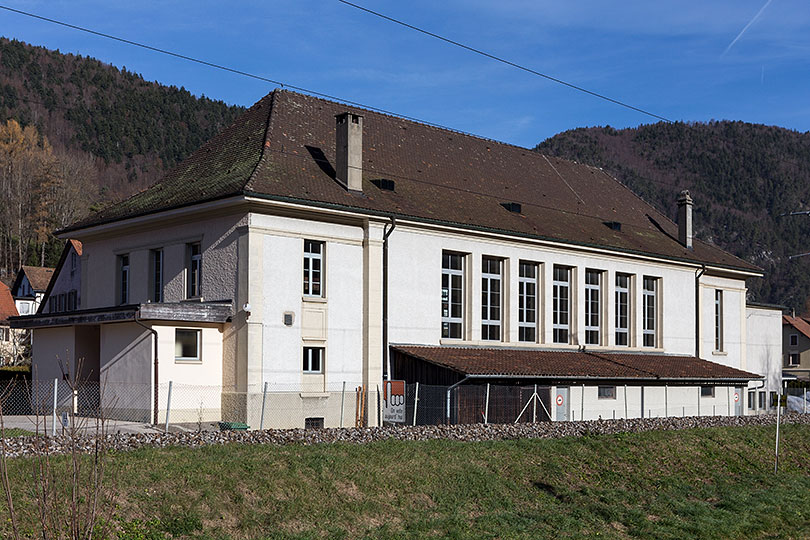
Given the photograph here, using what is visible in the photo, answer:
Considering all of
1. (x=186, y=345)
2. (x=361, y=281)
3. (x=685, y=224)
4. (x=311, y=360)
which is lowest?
(x=311, y=360)

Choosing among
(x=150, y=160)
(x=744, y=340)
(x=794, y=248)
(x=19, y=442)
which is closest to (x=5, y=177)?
(x=150, y=160)

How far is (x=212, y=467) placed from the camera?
55.4ft

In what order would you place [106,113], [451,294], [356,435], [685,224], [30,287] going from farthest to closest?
[106,113]
[30,287]
[685,224]
[451,294]
[356,435]

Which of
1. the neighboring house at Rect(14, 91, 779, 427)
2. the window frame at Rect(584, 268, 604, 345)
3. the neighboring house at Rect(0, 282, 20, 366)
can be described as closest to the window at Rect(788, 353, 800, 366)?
the neighboring house at Rect(14, 91, 779, 427)

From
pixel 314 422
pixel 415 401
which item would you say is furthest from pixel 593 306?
pixel 314 422

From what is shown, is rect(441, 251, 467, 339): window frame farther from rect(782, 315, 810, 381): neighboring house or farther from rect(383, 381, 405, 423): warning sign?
rect(782, 315, 810, 381): neighboring house

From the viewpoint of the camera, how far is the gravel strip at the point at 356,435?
1820 cm

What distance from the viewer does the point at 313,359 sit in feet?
101

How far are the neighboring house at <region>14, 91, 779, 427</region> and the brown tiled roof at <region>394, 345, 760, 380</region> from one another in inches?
5.0

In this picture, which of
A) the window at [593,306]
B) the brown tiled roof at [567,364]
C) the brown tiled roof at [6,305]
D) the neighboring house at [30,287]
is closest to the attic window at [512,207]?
the window at [593,306]

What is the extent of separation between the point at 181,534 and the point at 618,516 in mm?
8307

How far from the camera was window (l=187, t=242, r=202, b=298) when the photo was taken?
3125 cm

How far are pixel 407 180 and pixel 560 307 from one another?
8169 millimetres

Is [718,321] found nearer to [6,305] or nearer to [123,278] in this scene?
[123,278]
